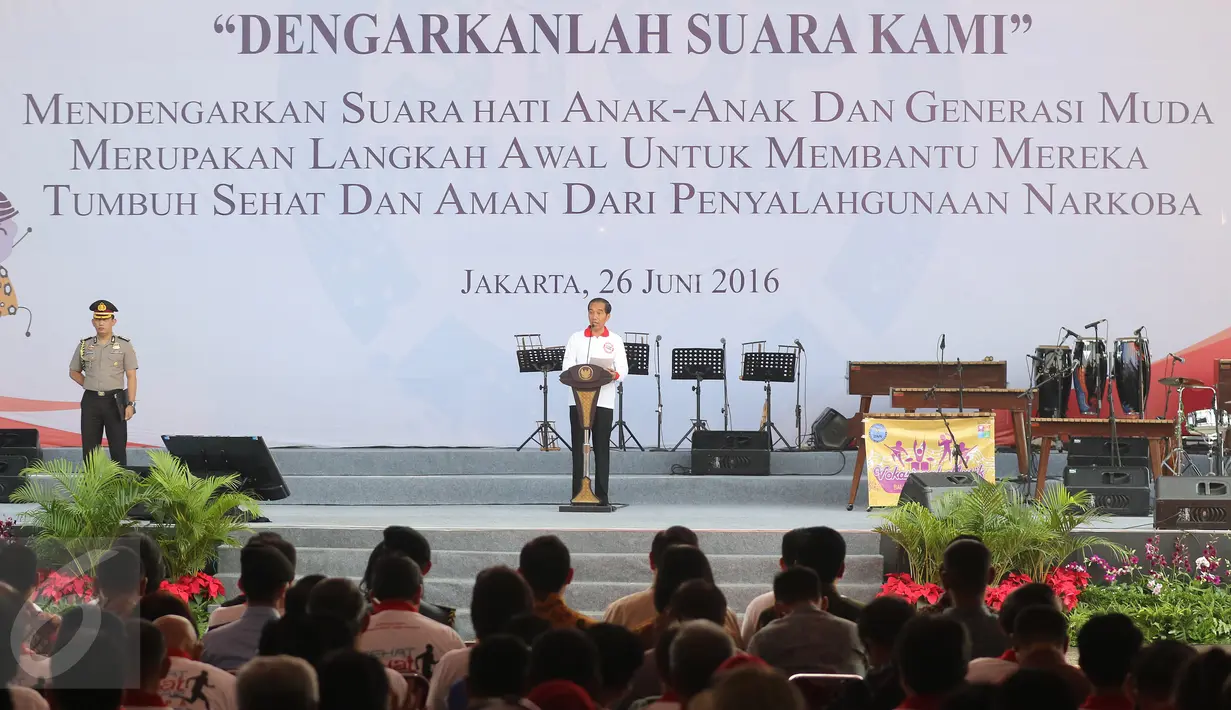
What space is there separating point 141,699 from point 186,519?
460 cm

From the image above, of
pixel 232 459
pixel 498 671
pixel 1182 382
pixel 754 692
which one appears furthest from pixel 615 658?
pixel 1182 382

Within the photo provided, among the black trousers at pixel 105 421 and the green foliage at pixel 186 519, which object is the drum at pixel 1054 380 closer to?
the green foliage at pixel 186 519

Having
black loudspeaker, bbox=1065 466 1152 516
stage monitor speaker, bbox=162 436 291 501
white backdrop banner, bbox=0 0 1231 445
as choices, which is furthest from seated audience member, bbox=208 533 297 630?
white backdrop banner, bbox=0 0 1231 445

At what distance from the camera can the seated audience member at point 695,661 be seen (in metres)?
3.10

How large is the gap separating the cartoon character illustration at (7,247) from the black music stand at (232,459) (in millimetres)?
4028

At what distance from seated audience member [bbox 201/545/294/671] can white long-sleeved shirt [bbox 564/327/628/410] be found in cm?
554

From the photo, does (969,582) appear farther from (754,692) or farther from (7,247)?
(7,247)

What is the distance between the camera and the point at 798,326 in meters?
12.3

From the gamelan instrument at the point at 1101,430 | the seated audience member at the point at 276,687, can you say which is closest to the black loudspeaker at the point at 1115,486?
the gamelan instrument at the point at 1101,430

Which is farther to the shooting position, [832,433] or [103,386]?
[832,433]

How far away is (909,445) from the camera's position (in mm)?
9664

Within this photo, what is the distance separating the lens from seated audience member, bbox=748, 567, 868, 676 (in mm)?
3918

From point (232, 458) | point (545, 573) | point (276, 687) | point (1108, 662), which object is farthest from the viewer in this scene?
point (232, 458)

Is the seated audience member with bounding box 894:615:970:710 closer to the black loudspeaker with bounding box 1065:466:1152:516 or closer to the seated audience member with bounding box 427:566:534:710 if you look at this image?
the seated audience member with bounding box 427:566:534:710
